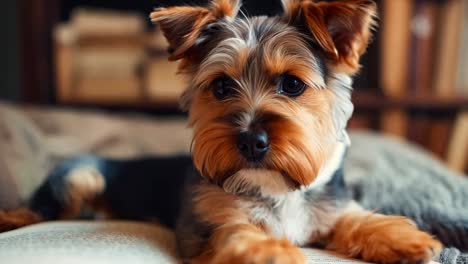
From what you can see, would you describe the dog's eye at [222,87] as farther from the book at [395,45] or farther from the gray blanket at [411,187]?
the book at [395,45]

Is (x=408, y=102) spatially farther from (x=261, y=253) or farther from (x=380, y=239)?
(x=261, y=253)

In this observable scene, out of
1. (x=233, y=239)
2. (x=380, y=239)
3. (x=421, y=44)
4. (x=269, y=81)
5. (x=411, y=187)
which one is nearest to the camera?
(x=233, y=239)

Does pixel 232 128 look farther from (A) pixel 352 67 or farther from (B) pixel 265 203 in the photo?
(A) pixel 352 67

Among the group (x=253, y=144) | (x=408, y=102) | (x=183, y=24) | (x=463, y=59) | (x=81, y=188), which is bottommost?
(x=408, y=102)

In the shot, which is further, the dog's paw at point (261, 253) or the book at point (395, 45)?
the book at point (395, 45)

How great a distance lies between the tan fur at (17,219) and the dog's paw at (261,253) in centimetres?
87

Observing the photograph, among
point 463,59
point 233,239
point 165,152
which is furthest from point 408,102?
point 233,239

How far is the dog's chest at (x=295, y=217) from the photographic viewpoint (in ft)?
5.44

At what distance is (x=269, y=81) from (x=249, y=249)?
528mm

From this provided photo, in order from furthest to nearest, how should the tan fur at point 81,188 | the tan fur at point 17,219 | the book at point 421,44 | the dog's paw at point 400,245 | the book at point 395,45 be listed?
the book at point 421,44
the book at point 395,45
the tan fur at point 81,188
the tan fur at point 17,219
the dog's paw at point 400,245

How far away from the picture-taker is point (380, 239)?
153 centimetres

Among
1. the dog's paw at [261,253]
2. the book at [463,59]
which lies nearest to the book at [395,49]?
the book at [463,59]

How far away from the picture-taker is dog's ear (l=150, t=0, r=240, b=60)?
5.36ft

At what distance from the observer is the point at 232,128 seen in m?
1.49
